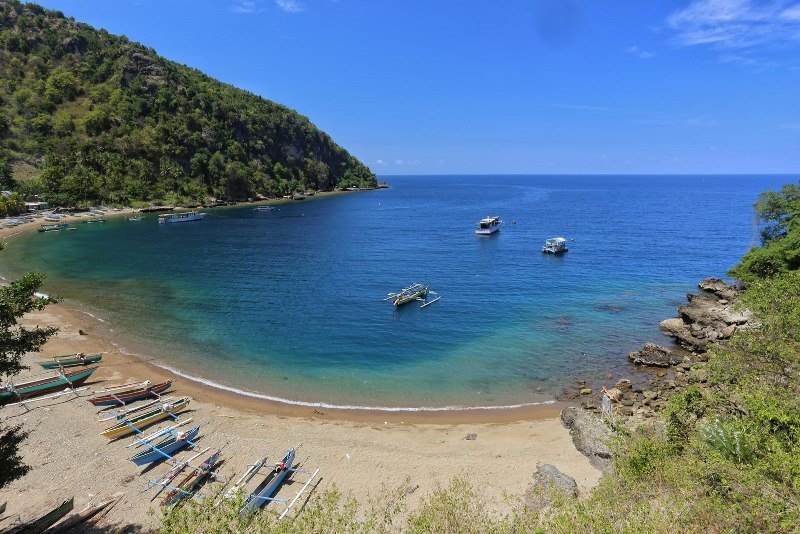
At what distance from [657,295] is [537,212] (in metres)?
103

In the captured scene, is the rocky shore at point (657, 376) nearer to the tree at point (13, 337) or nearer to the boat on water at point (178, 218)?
the tree at point (13, 337)

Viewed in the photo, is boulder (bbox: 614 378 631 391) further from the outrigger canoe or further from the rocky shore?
the outrigger canoe

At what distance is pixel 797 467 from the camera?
43.0 ft

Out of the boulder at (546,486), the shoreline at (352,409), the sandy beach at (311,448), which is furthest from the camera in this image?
the shoreline at (352,409)

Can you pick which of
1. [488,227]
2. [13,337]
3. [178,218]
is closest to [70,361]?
[13,337]

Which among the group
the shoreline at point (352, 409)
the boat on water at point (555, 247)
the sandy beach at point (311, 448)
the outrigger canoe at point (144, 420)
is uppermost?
the boat on water at point (555, 247)

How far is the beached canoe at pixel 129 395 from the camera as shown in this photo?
96.8ft

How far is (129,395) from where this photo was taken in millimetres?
30219

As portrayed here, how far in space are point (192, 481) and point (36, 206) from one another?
445 feet

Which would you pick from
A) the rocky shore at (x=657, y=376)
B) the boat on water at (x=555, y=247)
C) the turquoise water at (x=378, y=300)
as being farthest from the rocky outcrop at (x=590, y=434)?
the boat on water at (x=555, y=247)

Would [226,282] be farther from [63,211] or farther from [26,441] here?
[63,211]

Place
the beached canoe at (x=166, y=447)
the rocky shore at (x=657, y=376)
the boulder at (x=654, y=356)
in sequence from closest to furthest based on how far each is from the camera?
the beached canoe at (x=166, y=447)
the rocky shore at (x=657, y=376)
the boulder at (x=654, y=356)

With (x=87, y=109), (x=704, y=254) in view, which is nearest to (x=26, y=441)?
(x=704, y=254)

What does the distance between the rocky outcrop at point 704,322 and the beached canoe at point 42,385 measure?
50585 millimetres
